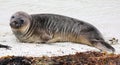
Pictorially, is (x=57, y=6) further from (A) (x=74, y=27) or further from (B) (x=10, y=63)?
(B) (x=10, y=63)

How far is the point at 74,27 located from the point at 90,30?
0.33 metres

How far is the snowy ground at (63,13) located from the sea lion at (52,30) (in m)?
0.26

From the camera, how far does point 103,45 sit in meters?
8.40

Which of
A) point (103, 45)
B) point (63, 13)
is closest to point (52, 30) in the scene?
point (103, 45)

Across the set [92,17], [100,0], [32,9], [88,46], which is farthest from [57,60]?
[100,0]

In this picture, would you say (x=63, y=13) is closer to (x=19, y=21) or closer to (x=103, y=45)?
(x=19, y=21)

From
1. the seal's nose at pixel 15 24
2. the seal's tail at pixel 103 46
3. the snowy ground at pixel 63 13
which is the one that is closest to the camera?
the snowy ground at pixel 63 13

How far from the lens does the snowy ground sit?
299 inches

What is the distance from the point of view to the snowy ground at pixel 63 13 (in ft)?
25.0

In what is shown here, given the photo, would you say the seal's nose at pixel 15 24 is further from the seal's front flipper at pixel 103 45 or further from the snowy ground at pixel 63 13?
the seal's front flipper at pixel 103 45

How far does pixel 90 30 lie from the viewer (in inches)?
355

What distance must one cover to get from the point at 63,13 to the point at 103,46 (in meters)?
3.94

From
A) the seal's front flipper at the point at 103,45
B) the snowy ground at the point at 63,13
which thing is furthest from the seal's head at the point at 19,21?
the seal's front flipper at the point at 103,45

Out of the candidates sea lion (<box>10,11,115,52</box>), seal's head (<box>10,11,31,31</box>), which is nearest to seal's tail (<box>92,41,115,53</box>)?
sea lion (<box>10,11,115,52</box>)
